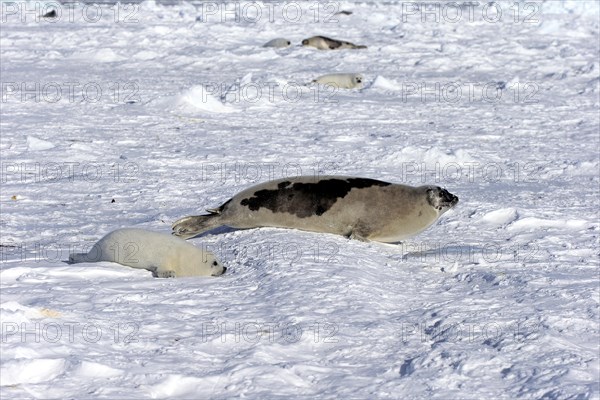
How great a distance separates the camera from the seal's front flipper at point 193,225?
4.67 meters

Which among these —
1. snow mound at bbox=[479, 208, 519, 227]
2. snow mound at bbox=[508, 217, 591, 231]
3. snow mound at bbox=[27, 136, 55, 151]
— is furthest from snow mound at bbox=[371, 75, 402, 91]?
snow mound at bbox=[508, 217, 591, 231]

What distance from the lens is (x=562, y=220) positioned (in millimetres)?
5145

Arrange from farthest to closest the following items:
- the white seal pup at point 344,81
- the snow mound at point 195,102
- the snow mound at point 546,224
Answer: the white seal pup at point 344,81 → the snow mound at point 195,102 → the snow mound at point 546,224

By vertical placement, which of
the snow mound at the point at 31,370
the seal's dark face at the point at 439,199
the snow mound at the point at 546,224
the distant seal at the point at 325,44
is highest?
the distant seal at the point at 325,44

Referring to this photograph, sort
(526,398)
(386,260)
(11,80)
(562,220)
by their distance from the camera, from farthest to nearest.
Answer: (11,80) < (562,220) < (386,260) < (526,398)

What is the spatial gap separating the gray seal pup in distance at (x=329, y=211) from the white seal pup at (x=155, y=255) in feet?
1.79

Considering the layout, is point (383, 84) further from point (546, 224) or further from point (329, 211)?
point (329, 211)

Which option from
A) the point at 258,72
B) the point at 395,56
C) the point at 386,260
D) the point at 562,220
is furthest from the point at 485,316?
the point at 395,56

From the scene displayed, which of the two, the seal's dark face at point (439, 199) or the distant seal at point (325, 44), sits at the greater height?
the distant seal at point (325, 44)

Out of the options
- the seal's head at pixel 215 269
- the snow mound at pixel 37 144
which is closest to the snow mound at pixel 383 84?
the snow mound at pixel 37 144

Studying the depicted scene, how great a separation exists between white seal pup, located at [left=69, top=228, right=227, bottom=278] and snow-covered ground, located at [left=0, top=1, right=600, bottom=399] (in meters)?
0.09

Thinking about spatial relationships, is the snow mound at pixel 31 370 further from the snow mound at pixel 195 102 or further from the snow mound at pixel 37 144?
the snow mound at pixel 195 102

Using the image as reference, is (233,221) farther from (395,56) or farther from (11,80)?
(395,56)

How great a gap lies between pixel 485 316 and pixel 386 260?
98cm
